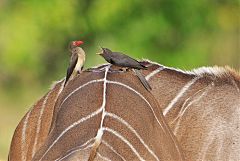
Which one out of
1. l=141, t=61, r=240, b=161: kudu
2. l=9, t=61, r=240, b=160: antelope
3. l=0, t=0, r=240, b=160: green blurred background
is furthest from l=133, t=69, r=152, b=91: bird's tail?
l=0, t=0, r=240, b=160: green blurred background

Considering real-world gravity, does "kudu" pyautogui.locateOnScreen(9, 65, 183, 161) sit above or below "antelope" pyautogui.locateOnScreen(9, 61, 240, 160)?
above

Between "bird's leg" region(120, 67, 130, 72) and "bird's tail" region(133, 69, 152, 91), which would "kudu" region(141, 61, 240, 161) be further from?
"bird's leg" region(120, 67, 130, 72)

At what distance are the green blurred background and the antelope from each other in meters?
6.16

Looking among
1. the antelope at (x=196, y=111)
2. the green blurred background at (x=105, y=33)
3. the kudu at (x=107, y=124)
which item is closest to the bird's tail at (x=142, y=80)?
the kudu at (x=107, y=124)

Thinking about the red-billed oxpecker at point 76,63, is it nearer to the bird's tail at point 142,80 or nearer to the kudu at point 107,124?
the kudu at point 107,124

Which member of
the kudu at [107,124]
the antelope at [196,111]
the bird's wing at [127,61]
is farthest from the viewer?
the antelope at [196,111]

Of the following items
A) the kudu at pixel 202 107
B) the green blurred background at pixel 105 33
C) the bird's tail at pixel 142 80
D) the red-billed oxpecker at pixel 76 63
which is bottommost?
the green blurred background at pixel 105 33

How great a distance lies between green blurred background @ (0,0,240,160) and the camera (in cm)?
1140

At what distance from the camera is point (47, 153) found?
361 centimetres

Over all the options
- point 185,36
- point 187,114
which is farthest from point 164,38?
point 187,114

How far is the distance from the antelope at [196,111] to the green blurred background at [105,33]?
6.16 m

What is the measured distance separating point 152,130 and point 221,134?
834mm

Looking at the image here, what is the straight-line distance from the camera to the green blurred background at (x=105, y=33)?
37.4 feet

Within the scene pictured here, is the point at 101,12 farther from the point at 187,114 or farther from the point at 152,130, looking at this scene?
the point at 152,130
